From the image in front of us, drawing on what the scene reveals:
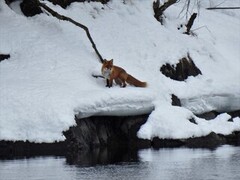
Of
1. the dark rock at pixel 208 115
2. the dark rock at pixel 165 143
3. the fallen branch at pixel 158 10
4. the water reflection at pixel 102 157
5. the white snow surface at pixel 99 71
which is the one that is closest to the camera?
the water reflection at pixel 102 157

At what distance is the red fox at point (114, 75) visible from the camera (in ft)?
98.1

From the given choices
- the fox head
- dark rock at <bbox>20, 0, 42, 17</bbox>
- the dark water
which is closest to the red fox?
the fox head

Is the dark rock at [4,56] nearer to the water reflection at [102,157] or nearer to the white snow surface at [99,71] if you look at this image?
the white snow surface at [99,71]

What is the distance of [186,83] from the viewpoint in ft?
111

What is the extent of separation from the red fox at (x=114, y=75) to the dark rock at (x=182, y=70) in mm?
3593

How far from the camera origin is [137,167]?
22.7 meters

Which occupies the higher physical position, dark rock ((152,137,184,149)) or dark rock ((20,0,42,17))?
dark rock ((20,0,42,17))

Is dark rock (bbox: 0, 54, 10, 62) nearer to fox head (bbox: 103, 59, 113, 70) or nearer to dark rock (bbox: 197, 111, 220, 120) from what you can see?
fox head (bbox: 103, 59, 113, 70)

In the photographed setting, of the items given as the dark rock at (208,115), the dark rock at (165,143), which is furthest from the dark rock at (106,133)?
the dark rock at (208,115)

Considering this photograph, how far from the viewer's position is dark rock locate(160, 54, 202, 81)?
33.9 metres

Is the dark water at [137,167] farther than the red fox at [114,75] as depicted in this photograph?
No

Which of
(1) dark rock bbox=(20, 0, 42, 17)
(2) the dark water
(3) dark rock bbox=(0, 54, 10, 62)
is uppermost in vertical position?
(1) dark rock bbox=(20, 0, 42, 17)

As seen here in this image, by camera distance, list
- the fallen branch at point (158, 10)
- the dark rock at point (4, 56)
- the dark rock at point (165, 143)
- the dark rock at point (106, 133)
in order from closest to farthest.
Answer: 1. the dark rock at point (106, 133)
2. the dark rock at point (165, 143)
3. the dark rock at point (4, 56)
4. the fallen branch at point (158, 10)

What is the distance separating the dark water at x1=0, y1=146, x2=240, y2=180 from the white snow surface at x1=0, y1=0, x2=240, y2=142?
2.60m
